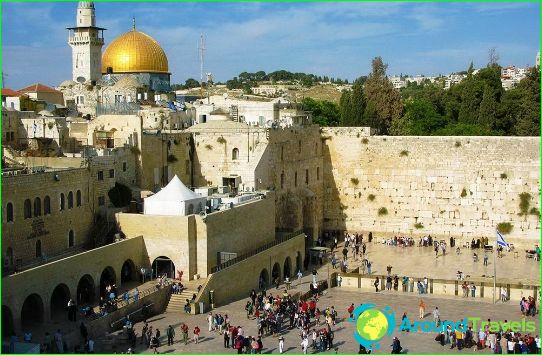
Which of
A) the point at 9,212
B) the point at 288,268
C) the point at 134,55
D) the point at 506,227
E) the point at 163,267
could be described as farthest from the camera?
the point at 134,55

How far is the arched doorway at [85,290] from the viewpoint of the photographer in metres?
22.3

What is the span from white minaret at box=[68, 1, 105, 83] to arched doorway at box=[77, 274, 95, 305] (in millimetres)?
27215

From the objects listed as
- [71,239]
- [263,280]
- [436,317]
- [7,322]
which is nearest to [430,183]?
[263,280]

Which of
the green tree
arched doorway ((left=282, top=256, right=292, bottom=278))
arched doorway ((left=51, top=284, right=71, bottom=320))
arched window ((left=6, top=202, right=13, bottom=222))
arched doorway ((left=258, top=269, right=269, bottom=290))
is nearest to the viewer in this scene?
arched doorway ((left=51, top=284, right=71, bottom=320))

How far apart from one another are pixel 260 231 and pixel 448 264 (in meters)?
8.47

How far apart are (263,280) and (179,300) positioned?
5.54 m

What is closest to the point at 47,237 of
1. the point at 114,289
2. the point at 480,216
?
the point at 114,289

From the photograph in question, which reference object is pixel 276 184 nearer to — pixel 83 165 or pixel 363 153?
pixel 363 153

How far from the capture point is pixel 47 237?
76.9 feet

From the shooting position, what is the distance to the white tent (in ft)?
82.4

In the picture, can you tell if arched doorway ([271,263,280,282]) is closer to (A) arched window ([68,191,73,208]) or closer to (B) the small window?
(A) arched window ([68,191,73,208])

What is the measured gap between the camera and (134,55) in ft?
146

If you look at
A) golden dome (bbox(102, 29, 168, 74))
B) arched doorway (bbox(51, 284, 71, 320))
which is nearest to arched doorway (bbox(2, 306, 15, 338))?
arched doorway (bbox(51, 284, 71, 320))

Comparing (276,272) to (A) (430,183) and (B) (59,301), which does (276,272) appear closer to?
(B) (59,301)
